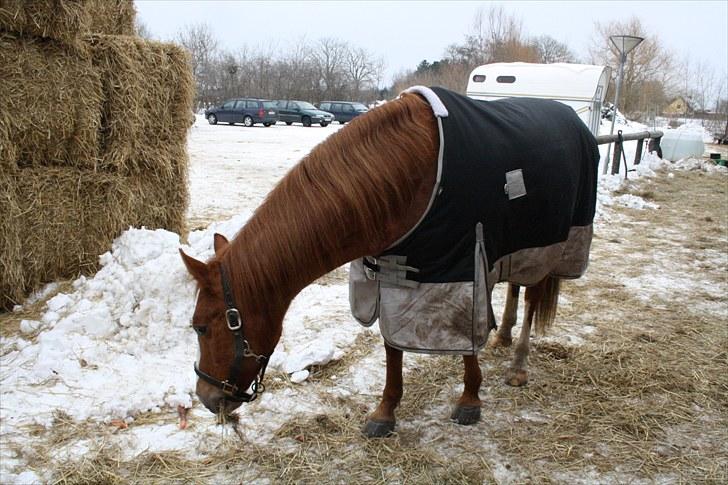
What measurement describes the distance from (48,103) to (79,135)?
0.30 metres

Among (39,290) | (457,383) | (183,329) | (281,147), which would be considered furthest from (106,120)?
(281,147)

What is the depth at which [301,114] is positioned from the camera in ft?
91.4

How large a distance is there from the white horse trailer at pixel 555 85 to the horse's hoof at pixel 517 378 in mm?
9571

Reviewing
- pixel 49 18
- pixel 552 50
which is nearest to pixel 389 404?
pixel 49 18

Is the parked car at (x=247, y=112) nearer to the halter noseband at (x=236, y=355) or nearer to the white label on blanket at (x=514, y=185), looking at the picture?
the white label on blanket at (x=514, y=185)

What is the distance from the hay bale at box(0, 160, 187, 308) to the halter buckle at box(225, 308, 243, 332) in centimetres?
274

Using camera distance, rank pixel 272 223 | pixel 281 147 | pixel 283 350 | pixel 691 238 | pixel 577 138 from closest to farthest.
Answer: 1. pixel 272 223
2. pixel 577 138
3. pixel 283 350
4. pixel 691 238
5. pixel 281 147

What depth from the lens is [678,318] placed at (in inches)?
159

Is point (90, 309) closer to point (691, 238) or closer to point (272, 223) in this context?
point (272, 223)

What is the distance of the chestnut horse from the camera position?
6.47 ft

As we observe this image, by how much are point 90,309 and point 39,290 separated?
842mm

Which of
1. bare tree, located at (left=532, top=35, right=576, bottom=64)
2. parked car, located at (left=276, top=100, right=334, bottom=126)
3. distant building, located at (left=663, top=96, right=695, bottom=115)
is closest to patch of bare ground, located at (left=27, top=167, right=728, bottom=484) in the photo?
parked car, located at (left=276, top=100, right=334, bottom=126)

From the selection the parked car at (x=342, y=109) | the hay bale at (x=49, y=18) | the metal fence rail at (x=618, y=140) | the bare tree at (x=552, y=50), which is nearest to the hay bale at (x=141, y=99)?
the hay bale at (x=49, y=18)

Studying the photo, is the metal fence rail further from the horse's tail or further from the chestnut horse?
the chestnut horse
